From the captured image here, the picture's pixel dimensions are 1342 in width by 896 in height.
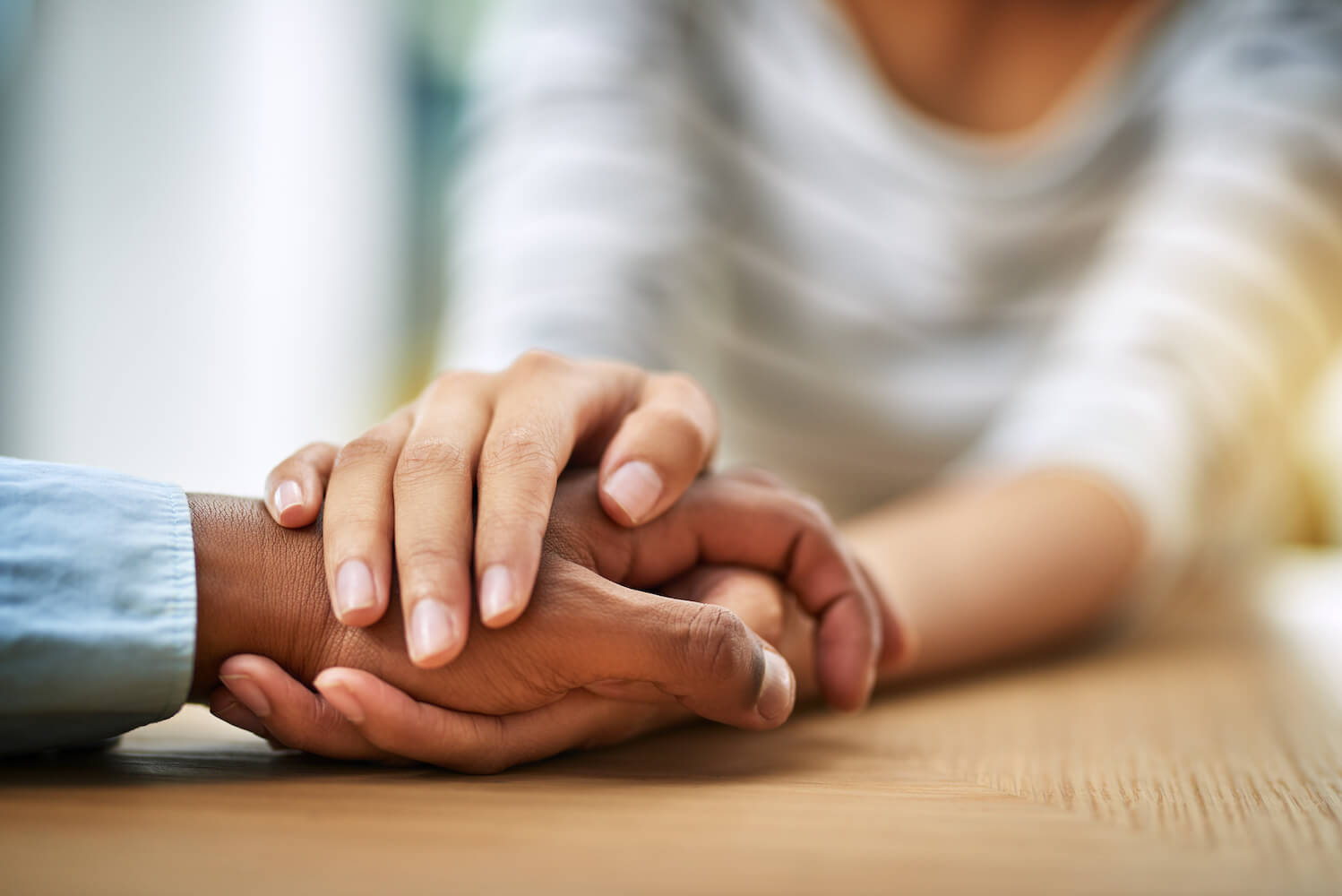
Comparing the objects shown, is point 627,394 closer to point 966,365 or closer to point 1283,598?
point 966,365

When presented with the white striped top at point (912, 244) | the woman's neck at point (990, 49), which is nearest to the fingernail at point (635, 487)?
the white striped top at point (912, 244)

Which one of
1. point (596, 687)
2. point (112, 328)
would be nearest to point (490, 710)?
point (596, 687)

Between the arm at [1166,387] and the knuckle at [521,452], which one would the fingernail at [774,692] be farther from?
the arm at [1166,387]

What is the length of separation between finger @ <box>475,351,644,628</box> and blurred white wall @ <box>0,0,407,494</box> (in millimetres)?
1941

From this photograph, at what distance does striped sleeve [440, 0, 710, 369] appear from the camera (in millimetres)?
841

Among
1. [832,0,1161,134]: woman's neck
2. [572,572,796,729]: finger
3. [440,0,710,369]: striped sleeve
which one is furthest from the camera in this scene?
[832,0,1161,134]: woman's neck

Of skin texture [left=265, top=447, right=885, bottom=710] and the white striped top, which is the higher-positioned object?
the white striped top

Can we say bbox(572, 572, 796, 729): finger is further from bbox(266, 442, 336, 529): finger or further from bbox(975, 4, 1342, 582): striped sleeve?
bbox(975, 4, 1342, 582): striped sleeve

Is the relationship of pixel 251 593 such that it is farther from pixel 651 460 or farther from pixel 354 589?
pixel 651 460

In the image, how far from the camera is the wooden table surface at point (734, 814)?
9.7 inches

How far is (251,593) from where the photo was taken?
1.17 feet

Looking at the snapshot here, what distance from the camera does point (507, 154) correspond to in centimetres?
101

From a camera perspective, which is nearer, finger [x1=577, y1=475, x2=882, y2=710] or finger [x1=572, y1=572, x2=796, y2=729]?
A: finger [x1=572, y1=572, x2=796, y2=729]

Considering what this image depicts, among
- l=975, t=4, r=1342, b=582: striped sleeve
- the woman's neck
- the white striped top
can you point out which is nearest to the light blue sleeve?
the white striped top
